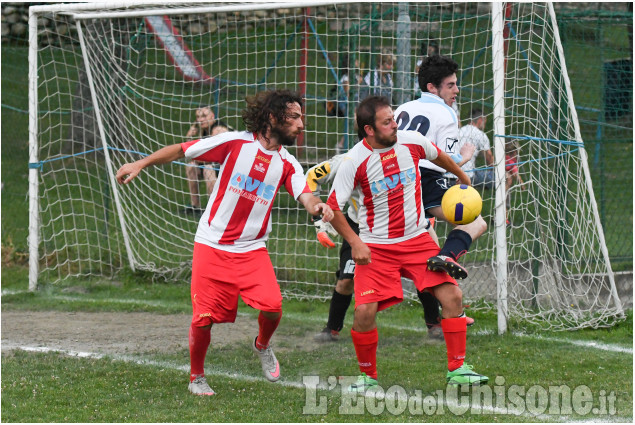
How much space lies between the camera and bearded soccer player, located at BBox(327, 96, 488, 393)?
5559 mm

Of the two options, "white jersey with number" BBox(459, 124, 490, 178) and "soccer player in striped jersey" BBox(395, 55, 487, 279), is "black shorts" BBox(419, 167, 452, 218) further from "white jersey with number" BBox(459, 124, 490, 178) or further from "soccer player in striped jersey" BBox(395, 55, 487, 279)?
"white jersey with number" BBox(459, 124, 490, 178)

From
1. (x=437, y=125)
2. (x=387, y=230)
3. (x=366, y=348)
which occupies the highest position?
(x=437, y=125)

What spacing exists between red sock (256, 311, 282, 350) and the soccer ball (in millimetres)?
1345

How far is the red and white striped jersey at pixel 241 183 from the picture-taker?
565 cm

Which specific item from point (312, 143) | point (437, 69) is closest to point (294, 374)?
point (437, 69)

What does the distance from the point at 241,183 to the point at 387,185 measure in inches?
37.6

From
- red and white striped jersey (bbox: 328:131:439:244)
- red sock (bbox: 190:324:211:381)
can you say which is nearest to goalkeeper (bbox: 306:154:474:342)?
red and white striped jersey (bbox: 328:131:439:244)

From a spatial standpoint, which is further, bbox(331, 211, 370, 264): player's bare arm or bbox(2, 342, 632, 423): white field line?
bbox(331, 211, 370, 264): player's bare arm

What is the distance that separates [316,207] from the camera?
17.4ft

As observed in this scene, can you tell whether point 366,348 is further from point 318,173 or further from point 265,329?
point 318,173

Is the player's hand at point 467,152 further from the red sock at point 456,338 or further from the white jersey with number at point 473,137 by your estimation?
the white jersey with number at point 473,137

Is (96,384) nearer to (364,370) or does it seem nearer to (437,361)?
(364,370)

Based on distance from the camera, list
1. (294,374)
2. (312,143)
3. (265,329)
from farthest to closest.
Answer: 1. (312,143)
2. (294,374)
3. (265,329)

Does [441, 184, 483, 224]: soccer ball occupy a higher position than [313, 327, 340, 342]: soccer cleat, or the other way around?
[441, 184, 483, 224]: soccer ball
